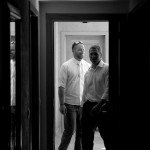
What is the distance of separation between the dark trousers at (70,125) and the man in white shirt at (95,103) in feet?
1.01

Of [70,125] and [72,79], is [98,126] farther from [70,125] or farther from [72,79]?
[72,79]

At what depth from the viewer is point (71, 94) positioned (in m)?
4.45

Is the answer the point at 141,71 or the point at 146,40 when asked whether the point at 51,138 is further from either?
the point at 146,40

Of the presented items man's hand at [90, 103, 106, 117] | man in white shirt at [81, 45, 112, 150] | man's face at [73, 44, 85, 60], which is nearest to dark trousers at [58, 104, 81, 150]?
man in white shirt at [81, 45, 112, 150]

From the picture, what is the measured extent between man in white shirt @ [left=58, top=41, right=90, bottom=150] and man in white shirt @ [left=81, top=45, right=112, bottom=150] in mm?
324

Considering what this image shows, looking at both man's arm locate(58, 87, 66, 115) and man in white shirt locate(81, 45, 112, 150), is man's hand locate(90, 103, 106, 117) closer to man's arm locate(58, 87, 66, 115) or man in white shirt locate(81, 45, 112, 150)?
man in white shirt locate(81, 45, 112, 150)

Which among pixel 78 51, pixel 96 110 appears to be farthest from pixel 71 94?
pixel 96 110

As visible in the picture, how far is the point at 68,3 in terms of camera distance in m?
3.95

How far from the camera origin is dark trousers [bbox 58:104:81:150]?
4266mm

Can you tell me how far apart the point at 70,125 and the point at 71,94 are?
0.41 m

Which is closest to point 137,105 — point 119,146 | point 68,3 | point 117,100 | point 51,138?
point 117,100

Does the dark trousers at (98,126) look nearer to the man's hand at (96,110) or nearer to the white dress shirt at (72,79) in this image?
the man's hand at (96,110)

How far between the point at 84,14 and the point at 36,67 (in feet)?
2.70

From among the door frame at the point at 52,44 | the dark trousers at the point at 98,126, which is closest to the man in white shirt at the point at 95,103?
the dark trousers at the point at 98,126
